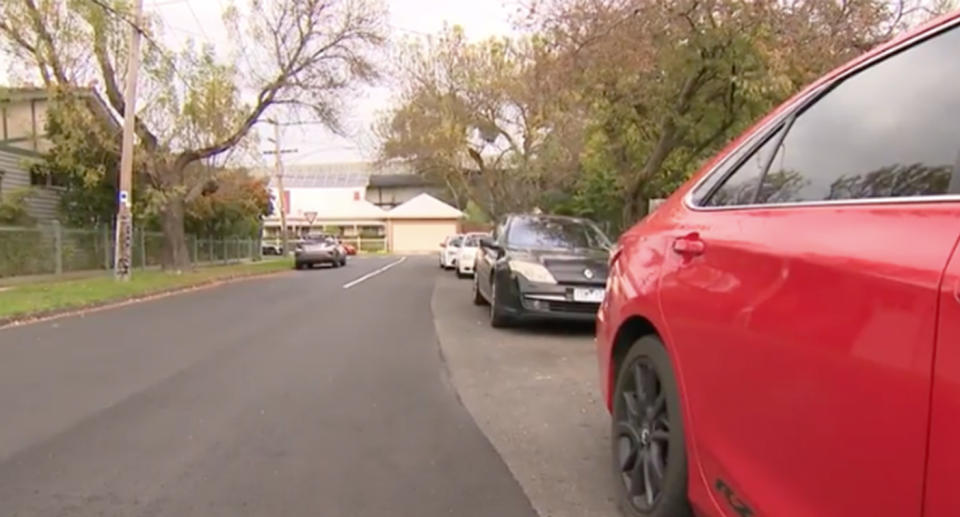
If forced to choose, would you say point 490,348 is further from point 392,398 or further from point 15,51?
point 15,51

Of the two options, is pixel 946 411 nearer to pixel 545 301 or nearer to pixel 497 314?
pixel 545 301

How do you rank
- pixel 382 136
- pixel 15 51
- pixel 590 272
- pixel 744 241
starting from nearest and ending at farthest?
pixel 744 241, pixel 590 272, pixel 15 51, pixel 382 136

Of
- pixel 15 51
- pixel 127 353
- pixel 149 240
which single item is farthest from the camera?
pixel 149 240

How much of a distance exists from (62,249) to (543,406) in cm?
1962

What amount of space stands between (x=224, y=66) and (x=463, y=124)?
31.6 ft

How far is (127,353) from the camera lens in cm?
800

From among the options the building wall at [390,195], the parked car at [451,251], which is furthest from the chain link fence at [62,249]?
the building wall at [390,195]

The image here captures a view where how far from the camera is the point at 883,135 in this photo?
2.13m

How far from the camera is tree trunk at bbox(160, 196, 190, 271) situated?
2322 centimetres

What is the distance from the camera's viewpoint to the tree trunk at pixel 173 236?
23219 mm

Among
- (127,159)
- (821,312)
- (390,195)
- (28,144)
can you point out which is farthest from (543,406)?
(390,195)

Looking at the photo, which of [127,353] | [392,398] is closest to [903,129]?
[392,398]

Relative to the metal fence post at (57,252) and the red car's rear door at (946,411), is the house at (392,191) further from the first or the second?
the red car's rear door at (946,411)

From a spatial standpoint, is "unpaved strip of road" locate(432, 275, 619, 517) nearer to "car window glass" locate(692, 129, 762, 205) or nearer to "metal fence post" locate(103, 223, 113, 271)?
"car window glass" locate(692, 129, 762, 205)
